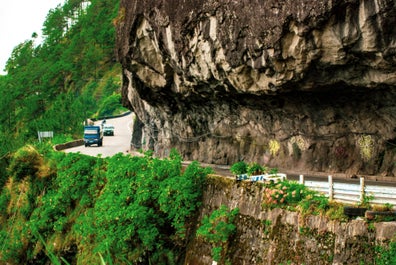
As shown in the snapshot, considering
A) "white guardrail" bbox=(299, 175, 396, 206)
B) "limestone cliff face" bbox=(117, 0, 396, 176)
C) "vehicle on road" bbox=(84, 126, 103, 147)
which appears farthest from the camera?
"vehicle on road" bbox=(84, 126, 103, 147)

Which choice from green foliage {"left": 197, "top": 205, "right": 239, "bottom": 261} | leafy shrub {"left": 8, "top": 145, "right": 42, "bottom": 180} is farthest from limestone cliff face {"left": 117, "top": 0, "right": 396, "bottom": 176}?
leafy shrub {"left": 8, "top": 145, "right": 42, "bottom": 180}

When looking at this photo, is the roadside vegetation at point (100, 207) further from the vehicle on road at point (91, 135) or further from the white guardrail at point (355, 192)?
the vehicle on road at point (91, 135)

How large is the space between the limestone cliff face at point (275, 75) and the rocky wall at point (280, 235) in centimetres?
486

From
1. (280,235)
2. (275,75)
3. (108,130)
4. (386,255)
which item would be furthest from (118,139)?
(386,255)

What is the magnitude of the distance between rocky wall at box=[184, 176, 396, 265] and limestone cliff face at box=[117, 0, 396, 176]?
16.0ft

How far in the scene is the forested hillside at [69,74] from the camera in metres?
82.2

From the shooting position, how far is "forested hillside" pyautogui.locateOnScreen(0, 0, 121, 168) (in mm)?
82250

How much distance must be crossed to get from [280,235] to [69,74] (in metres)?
80.4

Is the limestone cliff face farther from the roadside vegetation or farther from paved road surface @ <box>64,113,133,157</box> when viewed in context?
paved road surface @ <box>64,113,133,157</box>

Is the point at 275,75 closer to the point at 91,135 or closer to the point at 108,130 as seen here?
the point at 91,135

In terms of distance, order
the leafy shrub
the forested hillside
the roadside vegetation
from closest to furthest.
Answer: the roadside vegetation → the leafy shrub → the forested hillside

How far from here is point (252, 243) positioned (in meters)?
15.8

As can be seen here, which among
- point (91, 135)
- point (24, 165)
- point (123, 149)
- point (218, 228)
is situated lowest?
point (123, 149)

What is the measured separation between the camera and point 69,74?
301ft
